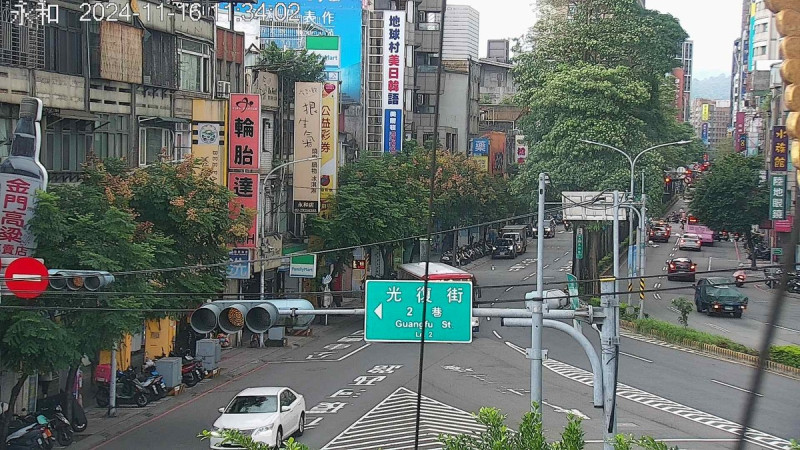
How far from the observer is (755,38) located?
58.9 meters

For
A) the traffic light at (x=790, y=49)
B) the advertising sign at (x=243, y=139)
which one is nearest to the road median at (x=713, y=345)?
the advertising sign at (x=243, y=139)

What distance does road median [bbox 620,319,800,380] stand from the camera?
32.0m

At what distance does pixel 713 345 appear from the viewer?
34.9m

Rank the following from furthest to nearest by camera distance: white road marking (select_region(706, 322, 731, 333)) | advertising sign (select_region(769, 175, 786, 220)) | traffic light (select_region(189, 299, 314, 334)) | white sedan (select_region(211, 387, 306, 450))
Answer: advertising sign (select_region(769, 175, 786, 220))
white road marking (select_region(706, 322, 731, 333))
white sedan (select_region(211, 387, 306, 450))
traffic light (select_region(189, 299, 314, 334))

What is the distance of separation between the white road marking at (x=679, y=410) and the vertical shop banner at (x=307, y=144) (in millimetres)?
12466

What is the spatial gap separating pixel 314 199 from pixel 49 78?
16.2 metres

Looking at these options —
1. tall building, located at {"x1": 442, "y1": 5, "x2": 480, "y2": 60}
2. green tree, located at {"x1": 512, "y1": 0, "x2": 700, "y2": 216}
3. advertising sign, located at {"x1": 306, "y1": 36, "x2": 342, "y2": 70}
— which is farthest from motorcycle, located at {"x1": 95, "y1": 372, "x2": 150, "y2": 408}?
tall building, located at {"x1": 442, "y1": 5, "x2": 480, "y2": 60}

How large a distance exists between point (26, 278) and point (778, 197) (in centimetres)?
4173

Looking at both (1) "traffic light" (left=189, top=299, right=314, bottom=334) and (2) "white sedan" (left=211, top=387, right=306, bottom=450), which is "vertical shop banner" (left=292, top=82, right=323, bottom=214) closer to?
(2) "white sedan" (left=211, top=387, right=306, bottom=450)

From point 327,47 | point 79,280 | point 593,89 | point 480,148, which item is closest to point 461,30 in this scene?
point 480,148

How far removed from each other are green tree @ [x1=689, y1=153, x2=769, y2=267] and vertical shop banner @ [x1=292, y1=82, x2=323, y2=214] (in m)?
26.2

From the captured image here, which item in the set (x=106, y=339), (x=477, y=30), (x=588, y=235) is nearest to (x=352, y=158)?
(x=588, y=235)

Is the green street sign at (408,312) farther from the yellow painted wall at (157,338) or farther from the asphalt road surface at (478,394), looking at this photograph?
the yellow painted wall at (157,338)

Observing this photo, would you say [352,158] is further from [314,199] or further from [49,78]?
[49,78]
